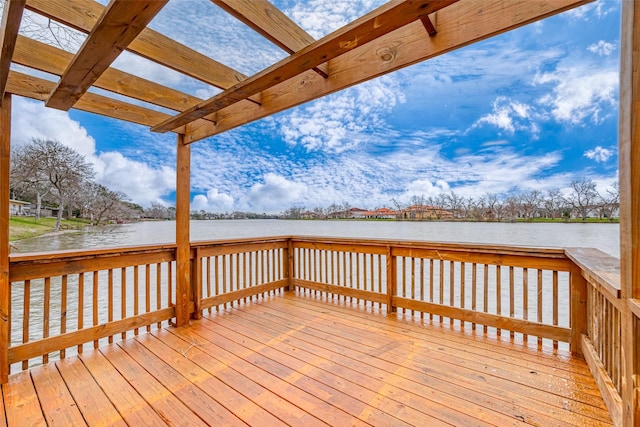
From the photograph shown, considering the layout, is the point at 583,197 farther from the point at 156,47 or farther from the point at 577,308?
the point at 156,47

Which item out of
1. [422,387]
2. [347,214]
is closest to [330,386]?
[422,387]

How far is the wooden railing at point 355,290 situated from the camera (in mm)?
2203

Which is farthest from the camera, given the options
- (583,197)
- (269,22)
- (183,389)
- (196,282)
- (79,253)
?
(583,197)

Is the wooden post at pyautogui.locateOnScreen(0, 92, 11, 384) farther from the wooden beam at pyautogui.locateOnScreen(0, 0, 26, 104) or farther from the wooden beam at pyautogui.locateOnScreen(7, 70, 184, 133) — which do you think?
the wooden beam at pyautogui.locateOnScreen(0, 0, 26, 104)

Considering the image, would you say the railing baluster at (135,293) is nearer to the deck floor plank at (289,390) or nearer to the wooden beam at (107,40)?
the deck floor plank at (289,390)

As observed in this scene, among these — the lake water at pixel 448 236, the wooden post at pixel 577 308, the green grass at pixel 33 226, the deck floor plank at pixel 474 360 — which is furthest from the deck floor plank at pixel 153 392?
the wooden post at pixel 577 308

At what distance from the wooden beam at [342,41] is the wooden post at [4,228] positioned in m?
1.59

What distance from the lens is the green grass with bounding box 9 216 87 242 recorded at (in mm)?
3117

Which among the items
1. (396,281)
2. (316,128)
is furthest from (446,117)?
(396,281)

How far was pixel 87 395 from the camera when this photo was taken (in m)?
2.00

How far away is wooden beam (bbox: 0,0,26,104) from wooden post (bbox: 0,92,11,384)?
0.74 m

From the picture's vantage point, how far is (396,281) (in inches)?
146

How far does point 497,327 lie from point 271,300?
297 cm

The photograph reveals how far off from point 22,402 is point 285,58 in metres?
2.91
